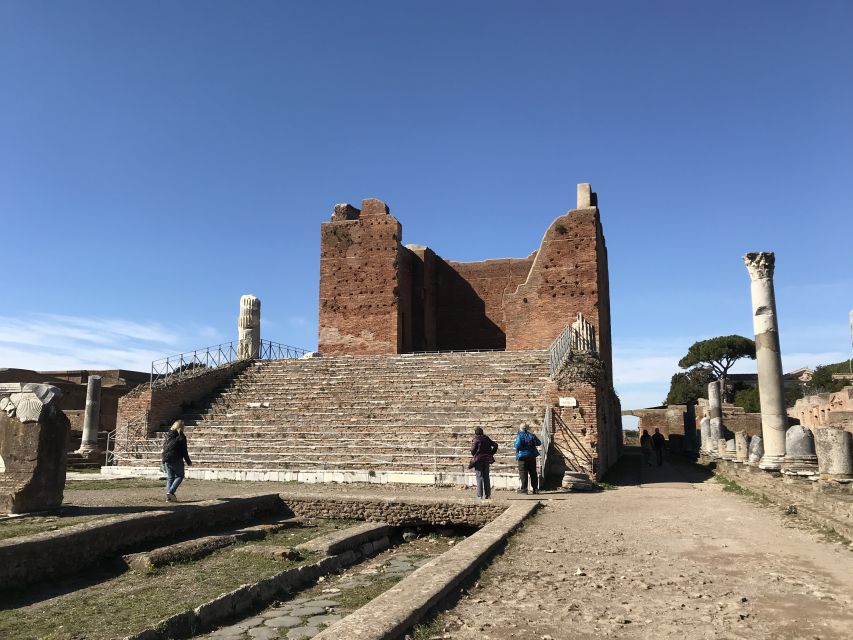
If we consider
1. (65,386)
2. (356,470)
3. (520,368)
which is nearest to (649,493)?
(356,470)

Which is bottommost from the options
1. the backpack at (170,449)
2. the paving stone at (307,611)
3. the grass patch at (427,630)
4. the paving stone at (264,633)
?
the paving stone at (264,633)

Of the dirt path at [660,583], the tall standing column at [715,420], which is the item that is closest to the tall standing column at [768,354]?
the dirt path at [660,583]

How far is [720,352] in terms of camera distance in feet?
187

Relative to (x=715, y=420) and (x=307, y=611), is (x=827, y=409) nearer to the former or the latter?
(x=715, y=420)

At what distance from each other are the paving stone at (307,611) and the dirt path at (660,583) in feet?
4.45

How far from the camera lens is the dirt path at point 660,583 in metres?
3.86

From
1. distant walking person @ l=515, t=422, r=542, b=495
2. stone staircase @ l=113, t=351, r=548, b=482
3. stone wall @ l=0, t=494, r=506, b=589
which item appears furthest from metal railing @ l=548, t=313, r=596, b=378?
stone wall @ l=0, t=494, r=506, b=589

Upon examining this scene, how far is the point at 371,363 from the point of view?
2014 centimetres

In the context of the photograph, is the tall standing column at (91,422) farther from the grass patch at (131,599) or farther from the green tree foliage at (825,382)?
the green tree foliage at (825,382)

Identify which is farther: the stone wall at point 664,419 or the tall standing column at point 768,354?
the stone wall at point 664,419

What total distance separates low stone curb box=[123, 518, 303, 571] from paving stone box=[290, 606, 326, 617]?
1.86m

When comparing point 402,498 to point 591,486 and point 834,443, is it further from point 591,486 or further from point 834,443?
point 834,443

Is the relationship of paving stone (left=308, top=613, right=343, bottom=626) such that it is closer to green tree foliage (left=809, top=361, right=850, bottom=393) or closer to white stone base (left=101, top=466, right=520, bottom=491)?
white stone base (left=101, top=466, right=520, bottom=491)

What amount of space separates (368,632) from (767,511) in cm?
738
